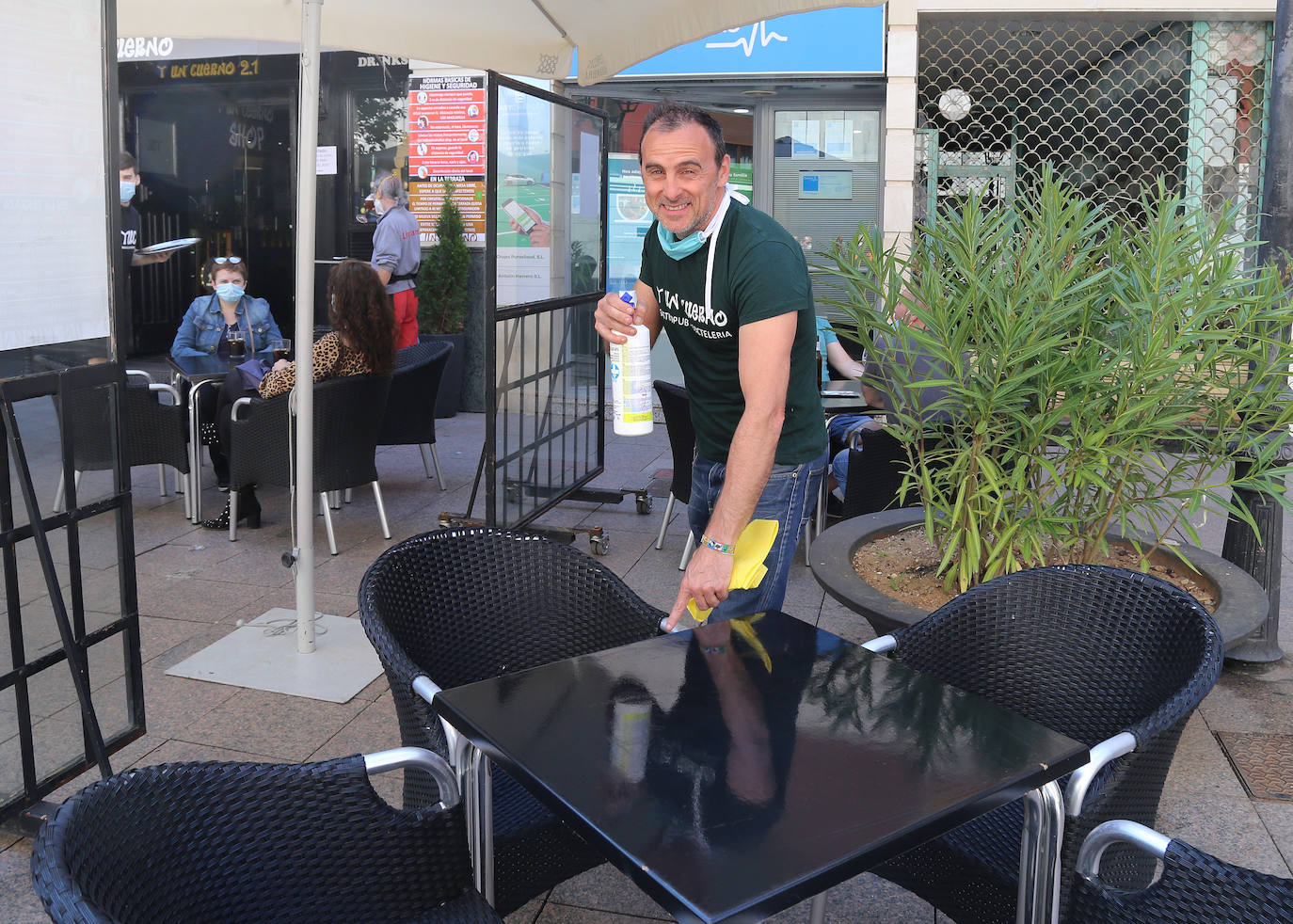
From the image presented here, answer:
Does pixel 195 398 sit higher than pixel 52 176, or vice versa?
pixel 52 176

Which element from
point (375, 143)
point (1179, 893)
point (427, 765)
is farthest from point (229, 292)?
point (1179, 893)

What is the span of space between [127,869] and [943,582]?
273 centimetres

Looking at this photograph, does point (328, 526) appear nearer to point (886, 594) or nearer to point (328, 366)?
point (328, 366)

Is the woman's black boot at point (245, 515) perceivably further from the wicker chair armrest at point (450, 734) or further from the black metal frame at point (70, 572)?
the wicker chair armrest at point (450, 734)

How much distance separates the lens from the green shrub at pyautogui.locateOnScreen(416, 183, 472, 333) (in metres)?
9.19

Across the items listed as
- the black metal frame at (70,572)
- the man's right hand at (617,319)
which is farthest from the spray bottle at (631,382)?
the black metal frame at (70,572)

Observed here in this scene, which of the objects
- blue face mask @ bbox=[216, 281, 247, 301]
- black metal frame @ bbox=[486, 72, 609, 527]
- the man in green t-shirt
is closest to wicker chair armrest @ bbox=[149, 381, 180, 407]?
blue face mask @ bbox=[216, 281, 247, 301]

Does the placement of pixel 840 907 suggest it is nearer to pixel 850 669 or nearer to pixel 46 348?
pixel 850 669

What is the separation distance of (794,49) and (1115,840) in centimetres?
786

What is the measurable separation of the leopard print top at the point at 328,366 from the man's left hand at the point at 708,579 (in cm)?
347

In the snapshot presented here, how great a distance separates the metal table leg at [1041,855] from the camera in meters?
1.78

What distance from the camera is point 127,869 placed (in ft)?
4.53

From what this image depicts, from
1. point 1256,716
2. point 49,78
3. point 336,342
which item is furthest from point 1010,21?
point 49,78

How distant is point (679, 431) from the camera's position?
5.29m
